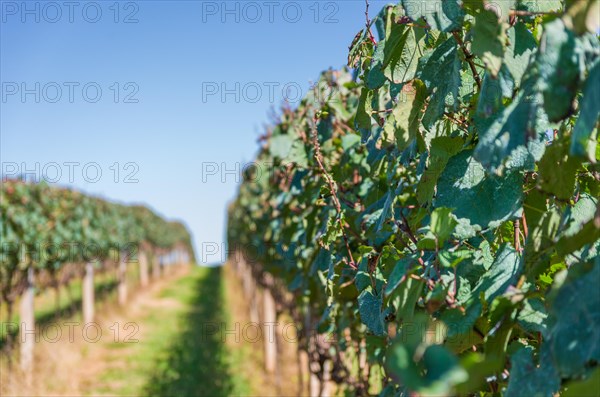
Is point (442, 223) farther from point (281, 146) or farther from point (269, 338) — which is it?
point (269, 338)

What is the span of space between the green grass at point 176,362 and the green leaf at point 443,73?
7456mm

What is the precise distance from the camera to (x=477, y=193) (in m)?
1.12

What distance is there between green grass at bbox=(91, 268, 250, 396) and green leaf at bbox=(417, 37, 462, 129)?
7.46m

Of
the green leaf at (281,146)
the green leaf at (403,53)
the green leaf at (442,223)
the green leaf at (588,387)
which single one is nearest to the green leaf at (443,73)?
the green leaf at (403,53)

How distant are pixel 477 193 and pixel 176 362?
32.3ft

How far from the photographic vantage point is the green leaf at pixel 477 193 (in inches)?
42.6

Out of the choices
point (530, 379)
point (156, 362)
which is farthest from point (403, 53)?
point (156, 362)

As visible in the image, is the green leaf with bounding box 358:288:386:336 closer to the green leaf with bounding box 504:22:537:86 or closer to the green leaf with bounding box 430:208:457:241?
the green leaf with bounding box 430:208:457:241

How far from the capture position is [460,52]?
1.23 metres

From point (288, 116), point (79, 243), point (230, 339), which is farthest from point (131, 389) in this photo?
point (288, 116)

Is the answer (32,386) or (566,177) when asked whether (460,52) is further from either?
(32,386)

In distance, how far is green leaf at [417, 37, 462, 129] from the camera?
1.18 m

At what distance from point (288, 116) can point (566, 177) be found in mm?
2489

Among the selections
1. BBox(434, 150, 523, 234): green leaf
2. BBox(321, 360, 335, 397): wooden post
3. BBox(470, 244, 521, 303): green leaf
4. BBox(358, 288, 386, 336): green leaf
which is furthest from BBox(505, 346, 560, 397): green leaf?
BBox(321, 360, 335, 397): wooden post
